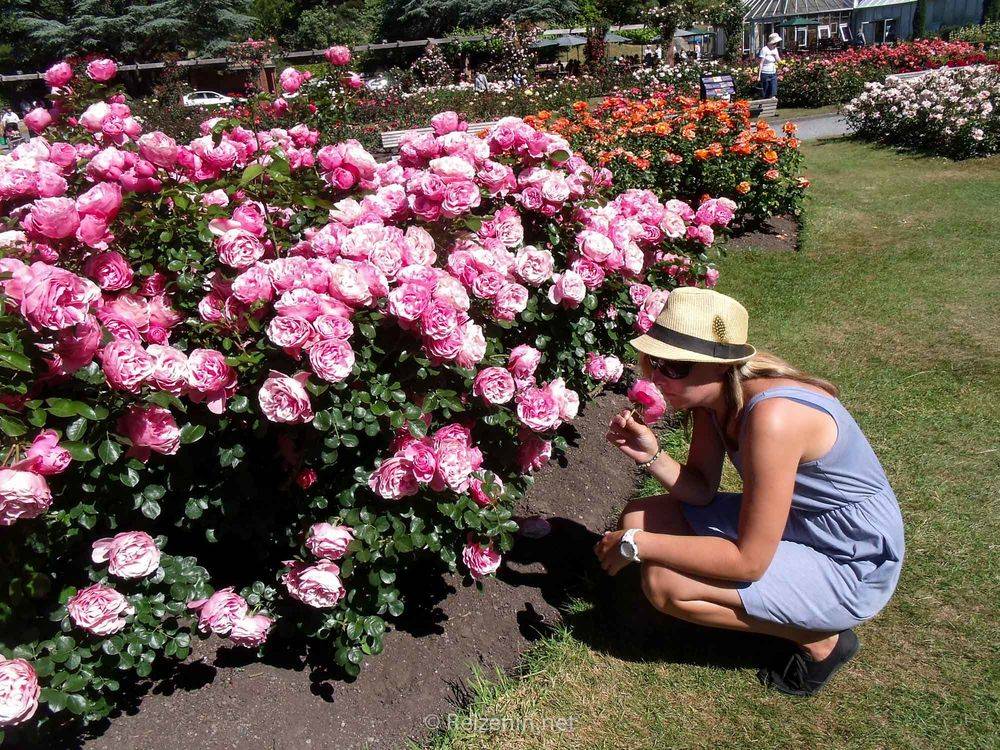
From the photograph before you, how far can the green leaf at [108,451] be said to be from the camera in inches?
69.0

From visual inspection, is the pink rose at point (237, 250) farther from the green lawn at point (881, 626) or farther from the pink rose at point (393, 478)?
the green lawn at point (881, 626)

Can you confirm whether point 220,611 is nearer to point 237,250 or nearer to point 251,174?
point 237,250

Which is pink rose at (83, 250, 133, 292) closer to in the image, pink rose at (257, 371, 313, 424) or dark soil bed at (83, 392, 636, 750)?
pink rose at (257, 371, 313, 424)

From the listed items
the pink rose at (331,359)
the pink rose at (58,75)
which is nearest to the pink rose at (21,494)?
the pink rose at (331,359)

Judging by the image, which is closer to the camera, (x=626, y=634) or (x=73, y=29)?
(x=626, y=634)

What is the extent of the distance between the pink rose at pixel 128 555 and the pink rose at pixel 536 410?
1064mm

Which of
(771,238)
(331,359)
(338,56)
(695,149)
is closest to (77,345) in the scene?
(331,359)

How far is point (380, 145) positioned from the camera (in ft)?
43.1

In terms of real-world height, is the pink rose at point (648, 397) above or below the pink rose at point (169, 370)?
below

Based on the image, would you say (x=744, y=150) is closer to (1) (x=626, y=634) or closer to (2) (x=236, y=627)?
(1) (x=626, y=634)

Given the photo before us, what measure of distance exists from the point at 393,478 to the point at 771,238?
593 cm

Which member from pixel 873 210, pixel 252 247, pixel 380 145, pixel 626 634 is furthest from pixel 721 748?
pixel 380 145

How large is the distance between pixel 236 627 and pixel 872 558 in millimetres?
1822

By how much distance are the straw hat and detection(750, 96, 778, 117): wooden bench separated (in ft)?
44.1
